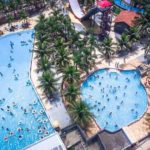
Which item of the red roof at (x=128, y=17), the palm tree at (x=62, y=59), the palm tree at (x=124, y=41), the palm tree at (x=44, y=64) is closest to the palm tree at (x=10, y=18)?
the palm tree at (x=44, y=64)

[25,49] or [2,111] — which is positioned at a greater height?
[25,49]

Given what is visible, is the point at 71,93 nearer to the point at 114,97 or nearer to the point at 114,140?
the point at 114,97

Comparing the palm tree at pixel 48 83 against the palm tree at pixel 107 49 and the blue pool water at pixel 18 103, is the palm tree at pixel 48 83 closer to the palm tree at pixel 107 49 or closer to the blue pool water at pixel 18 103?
the blue pool water at pixel 18 103

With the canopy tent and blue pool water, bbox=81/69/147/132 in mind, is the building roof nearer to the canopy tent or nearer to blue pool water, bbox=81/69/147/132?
blue pool water, bbox=81/69/147/132

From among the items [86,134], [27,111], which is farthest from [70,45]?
[86,134]

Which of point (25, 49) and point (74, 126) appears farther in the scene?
point (25, 49)

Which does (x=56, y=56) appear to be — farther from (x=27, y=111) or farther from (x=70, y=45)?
(x=27, y=111)

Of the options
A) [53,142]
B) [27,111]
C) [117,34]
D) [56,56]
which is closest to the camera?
[53,142]
